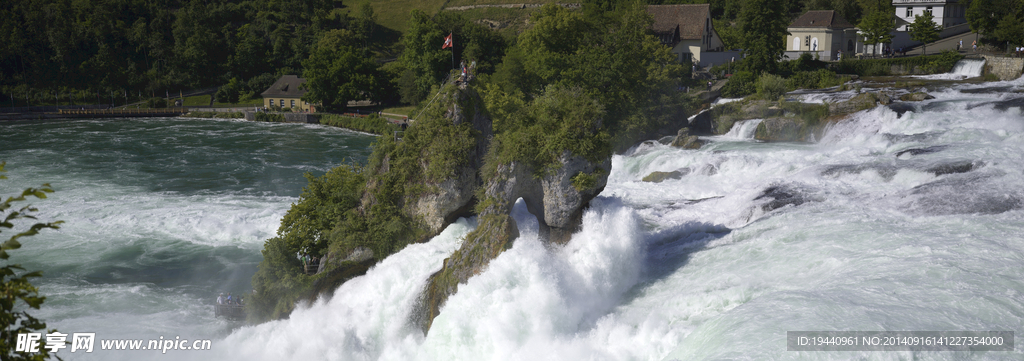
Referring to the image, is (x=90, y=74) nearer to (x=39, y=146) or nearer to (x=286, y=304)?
(x=39, y=146)

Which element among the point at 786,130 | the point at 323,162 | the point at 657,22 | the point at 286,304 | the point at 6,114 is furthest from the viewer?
the point at 6,114

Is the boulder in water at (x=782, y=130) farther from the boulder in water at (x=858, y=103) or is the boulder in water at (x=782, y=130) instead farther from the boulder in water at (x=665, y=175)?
the boulder in water at (x=665, y=175)

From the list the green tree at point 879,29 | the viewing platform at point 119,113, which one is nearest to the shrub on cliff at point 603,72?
the green tree at point 879,29

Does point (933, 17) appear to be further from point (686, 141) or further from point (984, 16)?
point (686, 141)

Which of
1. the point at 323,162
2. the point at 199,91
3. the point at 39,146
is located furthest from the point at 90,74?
the point at 323,162

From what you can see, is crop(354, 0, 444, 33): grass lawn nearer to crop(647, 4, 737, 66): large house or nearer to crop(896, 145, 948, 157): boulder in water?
crop(647, 4, 737, 66): large house

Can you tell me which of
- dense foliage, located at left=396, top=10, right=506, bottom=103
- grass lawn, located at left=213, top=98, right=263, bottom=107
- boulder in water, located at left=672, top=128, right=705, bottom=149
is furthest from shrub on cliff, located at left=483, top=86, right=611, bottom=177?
grass lawn, located at left=213, top=98, right=263, bottom=107

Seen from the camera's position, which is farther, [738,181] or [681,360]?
[738,181]
